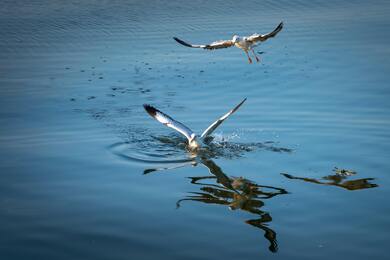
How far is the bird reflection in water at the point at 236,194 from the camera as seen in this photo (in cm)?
970

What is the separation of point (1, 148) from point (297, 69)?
7.77 meters

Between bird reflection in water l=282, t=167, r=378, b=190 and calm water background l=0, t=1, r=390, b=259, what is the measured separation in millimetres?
35

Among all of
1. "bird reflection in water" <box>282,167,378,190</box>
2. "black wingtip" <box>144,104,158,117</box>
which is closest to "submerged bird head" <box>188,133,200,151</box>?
"black wingtip" <box>144,104,158,117</box>

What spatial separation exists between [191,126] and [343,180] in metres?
3.98

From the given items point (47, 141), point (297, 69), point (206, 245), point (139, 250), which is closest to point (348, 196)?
point (206, 245)

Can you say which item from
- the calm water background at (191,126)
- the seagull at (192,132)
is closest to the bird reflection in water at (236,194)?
the calm water background at (191,126)

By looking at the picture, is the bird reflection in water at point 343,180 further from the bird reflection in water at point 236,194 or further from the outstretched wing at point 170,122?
the outstretched wing at point 170,122

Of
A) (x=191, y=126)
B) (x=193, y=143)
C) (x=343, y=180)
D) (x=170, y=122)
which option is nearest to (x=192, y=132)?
(x=193, y=143)

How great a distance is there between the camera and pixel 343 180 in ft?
35.6

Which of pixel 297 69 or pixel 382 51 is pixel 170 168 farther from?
pixel 382 51

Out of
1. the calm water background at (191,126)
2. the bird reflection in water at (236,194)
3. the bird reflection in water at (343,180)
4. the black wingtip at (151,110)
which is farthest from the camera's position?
the black wingtip at (151,110)

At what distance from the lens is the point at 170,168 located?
39.0 ft

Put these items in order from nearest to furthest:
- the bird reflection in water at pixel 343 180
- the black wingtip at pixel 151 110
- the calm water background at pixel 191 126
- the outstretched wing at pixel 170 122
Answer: the calm water background at pixel 191 126, the bird reflection in water at pixel 343 180, the outstretched wing at pixel 170 122, the black wingtip at pixel 151 110

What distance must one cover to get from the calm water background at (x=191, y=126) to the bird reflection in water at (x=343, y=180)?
0.11 feet
